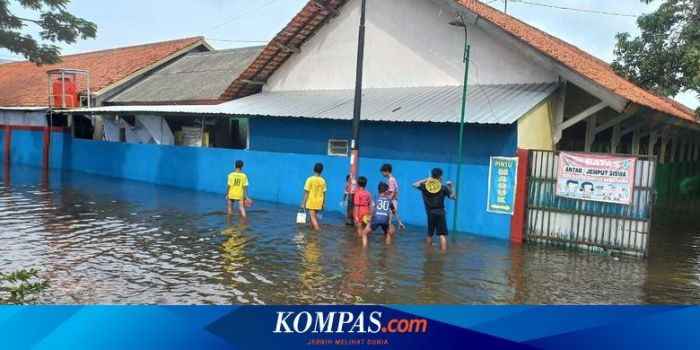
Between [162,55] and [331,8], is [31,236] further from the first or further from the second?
[162,55]

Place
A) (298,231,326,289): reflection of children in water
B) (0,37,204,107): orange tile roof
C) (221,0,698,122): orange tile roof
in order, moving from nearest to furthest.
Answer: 1. (298,231,326,289): reflection of children in water
2. (221,0,698,122): orange tile roof
3. (0,37,204,107): orange tile roof

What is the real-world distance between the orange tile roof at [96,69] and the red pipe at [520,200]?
2075 cm

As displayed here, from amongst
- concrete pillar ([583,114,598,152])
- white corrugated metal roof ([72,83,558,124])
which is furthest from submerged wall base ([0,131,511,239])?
concrete pillar ([583,114,598,152])

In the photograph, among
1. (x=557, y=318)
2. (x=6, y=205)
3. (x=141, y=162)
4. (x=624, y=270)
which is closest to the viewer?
(x=557, y=318)

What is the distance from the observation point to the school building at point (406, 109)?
11820 millimetres

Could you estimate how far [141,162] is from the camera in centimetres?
2019

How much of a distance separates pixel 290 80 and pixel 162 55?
1317 centimetres

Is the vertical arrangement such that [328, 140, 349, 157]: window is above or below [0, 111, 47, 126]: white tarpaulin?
below

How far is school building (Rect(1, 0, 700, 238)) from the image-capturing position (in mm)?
11820

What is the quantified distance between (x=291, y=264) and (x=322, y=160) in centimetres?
631

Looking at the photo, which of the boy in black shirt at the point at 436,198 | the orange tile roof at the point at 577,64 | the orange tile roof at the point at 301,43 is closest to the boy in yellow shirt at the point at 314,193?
the boy in black shirt at the point at 436,198

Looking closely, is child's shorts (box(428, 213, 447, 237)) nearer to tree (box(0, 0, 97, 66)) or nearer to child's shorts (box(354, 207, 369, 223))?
child's shorts (box(354, 207, 369, 223))

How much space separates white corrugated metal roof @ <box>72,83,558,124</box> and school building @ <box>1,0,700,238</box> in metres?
0.05

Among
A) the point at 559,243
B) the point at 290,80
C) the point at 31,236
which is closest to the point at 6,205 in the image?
the point at 31,236
